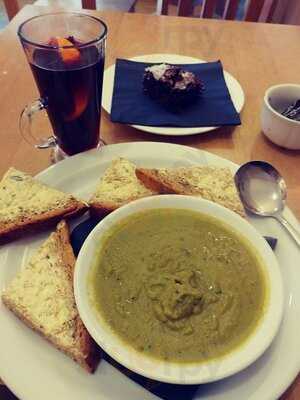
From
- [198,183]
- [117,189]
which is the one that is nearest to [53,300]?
[117,189]

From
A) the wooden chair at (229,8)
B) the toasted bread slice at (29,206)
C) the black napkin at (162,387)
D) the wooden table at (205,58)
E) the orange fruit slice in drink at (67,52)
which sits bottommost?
the wooden chair at (229,8)

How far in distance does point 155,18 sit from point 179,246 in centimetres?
184

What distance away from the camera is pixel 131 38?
2240mm

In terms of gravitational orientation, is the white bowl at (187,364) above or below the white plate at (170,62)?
above

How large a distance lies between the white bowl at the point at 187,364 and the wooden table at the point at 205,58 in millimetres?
340

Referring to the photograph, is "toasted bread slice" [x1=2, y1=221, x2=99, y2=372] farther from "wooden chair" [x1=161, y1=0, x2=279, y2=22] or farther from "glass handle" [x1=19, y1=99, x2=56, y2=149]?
"wooden chair" [x1=161, y1=0, x2=279, y2=22]

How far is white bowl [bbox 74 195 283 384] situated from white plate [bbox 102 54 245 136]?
47 cm

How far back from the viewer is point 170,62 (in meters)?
1.99

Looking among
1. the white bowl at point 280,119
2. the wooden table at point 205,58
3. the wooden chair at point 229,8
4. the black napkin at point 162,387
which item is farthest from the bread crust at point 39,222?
the wooden chair at point 229,8

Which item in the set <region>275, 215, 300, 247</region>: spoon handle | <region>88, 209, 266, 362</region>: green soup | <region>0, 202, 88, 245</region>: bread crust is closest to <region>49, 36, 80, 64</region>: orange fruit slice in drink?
<region>0, 202, 88, 245</region>: bread crust

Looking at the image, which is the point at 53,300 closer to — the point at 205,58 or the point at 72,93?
the point at 72,93

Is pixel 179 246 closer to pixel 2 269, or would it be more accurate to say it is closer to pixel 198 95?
pixel 2 269

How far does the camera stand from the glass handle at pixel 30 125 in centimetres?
135

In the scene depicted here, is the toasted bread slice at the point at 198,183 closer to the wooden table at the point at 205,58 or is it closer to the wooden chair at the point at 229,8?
the wooden table at the point at 205,58
